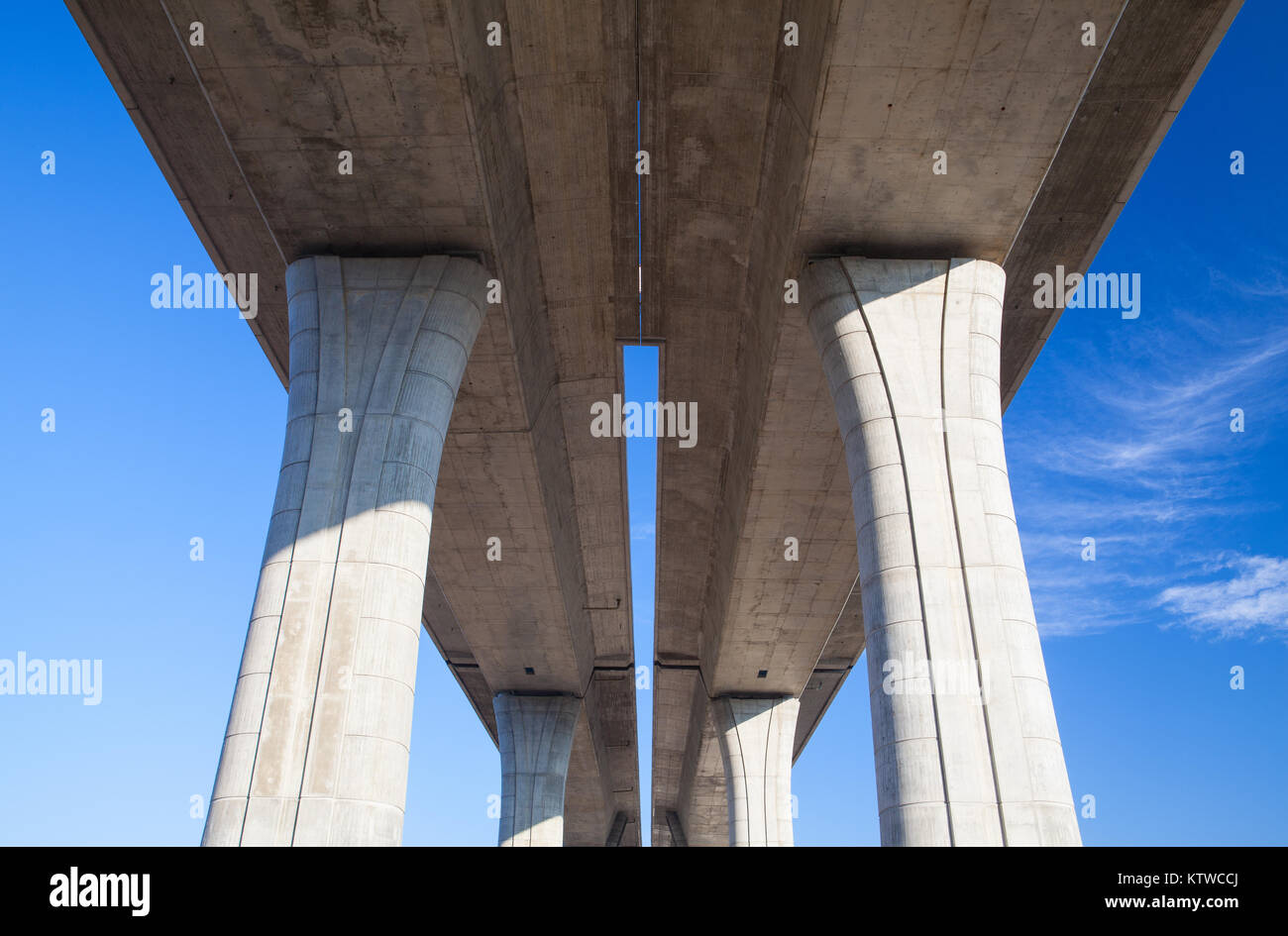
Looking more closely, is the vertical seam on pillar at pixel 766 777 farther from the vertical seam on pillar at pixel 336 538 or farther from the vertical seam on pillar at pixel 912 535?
the vertical seam on pillar at pixel 336 538

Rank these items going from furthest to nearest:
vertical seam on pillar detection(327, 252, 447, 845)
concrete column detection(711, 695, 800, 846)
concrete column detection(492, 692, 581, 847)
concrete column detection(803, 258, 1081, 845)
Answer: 1. concrete column detection(492, 692, 581, 847)
2. concrete column detection(711, 695, 800, 846)
3. vertical seam on pillar detection(327, 252, 447, 845)
4. concrete column detection(803, 258, 1081, 845)

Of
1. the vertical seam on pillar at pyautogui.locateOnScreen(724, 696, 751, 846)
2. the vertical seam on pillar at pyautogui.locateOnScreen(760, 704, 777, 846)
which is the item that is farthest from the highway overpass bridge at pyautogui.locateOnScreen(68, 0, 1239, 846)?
the vertical seam on pillar at pyautogui.locateOnScreen(760, 704, 777, 846)

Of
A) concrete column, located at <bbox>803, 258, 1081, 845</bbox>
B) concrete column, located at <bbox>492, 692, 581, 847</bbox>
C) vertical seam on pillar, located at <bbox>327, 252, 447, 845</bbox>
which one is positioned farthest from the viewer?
concrete column, located at <bbox>492, 692, 581, 847</bbox>

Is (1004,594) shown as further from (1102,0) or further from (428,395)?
(428,395)

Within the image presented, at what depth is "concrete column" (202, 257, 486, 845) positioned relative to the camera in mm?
12297

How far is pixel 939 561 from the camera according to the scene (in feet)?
43.5

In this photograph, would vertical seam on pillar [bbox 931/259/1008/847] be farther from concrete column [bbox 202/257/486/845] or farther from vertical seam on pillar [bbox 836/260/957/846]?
concrete column [bbox 202/257/486/845]

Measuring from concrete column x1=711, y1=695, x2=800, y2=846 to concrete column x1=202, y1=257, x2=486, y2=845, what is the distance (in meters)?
21.2

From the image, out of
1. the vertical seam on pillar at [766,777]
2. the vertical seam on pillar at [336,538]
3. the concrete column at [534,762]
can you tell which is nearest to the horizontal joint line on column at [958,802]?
the vertical seam on pillar at [336,538]

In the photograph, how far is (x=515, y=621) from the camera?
90.2 feet

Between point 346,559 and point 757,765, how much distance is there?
22.6 metres
